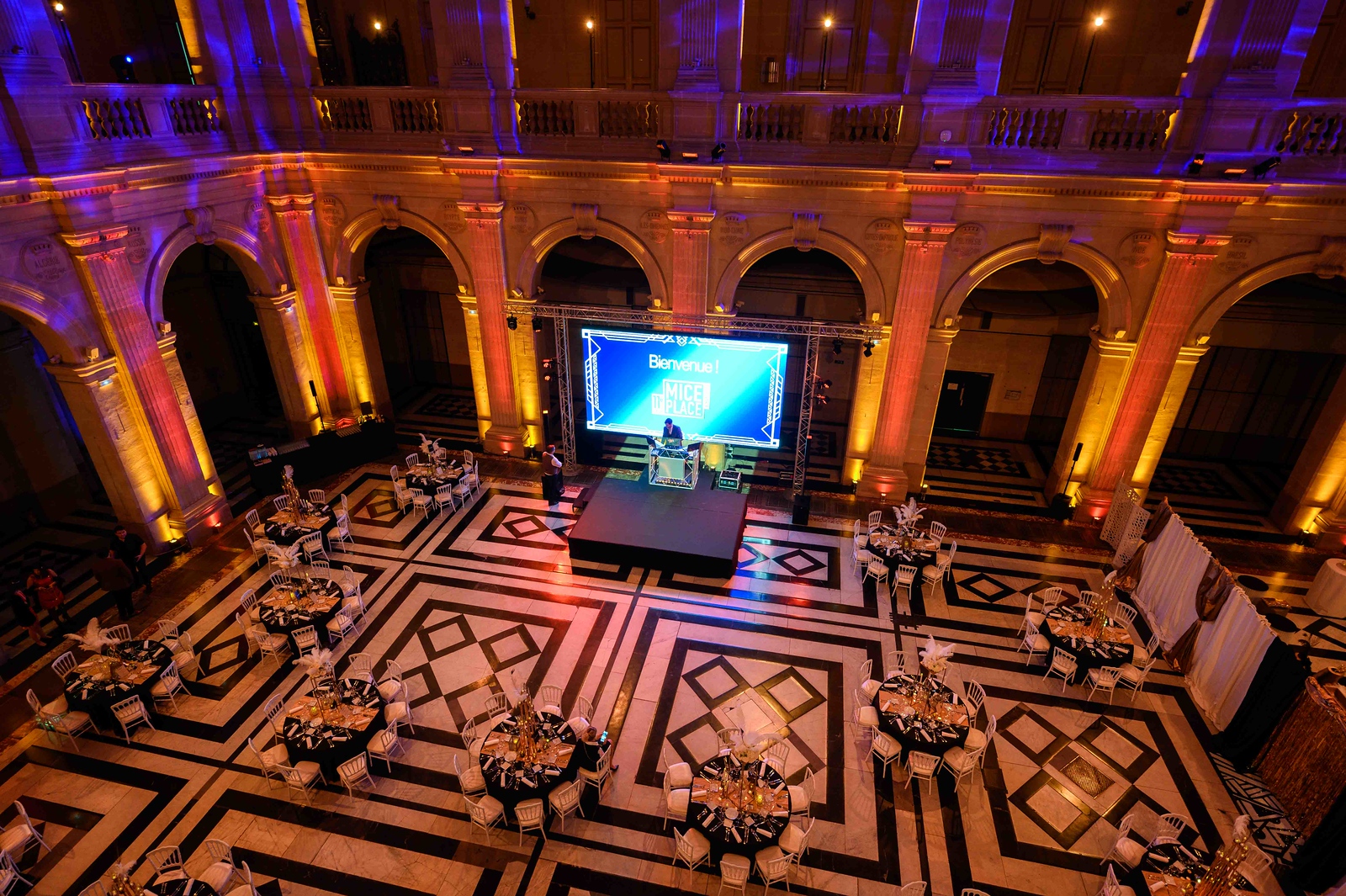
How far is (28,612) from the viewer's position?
368 inches

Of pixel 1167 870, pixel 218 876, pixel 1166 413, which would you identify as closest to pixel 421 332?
pixel 218 876

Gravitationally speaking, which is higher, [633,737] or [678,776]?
[678,776]

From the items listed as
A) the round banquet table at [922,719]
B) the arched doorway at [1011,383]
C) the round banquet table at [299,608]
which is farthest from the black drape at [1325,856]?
the round banquet table at [299,608]

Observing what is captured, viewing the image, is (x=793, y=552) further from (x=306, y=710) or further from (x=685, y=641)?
(x=306, y=710)

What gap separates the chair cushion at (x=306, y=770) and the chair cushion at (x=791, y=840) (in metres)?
5.15

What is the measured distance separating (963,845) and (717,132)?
34.5ft

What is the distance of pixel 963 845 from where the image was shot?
734cm

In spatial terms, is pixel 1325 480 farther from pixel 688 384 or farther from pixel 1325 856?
pixel 688 384

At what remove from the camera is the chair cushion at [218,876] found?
6.47 m

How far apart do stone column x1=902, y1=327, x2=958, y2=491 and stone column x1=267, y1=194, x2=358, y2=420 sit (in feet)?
39.0

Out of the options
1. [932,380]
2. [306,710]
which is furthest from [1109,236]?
[306,710]

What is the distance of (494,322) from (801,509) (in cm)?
699

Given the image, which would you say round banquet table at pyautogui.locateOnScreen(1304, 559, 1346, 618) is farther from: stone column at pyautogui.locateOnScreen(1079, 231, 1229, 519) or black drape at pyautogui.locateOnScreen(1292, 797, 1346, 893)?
black drape at pyautogui.locateOnScreen(1292, 797, 1346, 893)

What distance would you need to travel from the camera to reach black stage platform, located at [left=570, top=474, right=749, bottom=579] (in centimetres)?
1114
